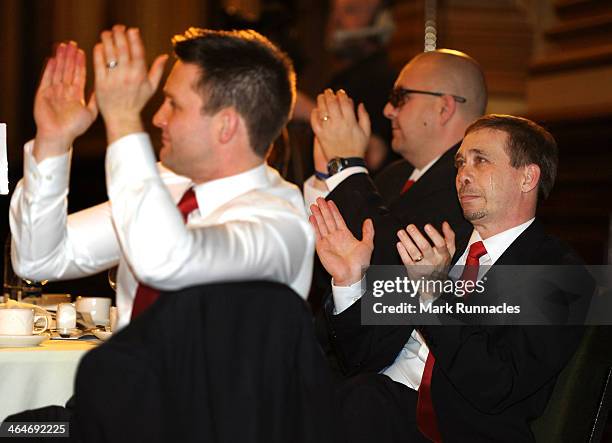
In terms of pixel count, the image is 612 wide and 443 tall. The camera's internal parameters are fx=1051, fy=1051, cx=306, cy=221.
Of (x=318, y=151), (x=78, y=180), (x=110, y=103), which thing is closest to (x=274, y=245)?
(x=110, y=103)

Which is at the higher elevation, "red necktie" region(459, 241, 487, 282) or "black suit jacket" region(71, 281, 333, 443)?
"black suit jacket" region(71, 281, 333, 443)

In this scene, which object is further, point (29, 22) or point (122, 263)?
point (29, 22)

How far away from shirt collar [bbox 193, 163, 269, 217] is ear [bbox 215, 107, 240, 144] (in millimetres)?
81

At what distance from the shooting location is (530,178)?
2668mm

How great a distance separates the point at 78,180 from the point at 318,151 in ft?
13.5

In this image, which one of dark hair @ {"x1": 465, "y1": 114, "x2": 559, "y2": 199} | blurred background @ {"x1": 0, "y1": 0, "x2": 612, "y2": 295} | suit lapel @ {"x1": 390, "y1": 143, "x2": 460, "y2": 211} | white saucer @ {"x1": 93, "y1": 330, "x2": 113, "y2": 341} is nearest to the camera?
white saucer @ {"x1": 93, "y1": 330, "x2": 113, "y2": 341}

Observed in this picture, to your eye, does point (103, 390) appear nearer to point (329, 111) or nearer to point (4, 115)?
point (329, 111)

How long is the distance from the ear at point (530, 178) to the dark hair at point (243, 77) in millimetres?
899

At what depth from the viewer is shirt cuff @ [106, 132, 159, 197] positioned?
1.75 meters

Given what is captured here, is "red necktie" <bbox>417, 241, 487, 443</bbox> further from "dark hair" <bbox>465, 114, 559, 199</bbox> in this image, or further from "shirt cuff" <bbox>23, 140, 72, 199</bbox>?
"shirt cuff" <bbox>23, 140, 72, 199</bbox>

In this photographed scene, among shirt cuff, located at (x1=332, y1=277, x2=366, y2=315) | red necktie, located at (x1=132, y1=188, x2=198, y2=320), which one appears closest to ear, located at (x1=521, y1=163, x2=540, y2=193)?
shirt cuff, located at (x1=332, y1=277, x2=366, y2=315)

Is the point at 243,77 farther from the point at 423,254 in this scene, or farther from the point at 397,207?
the point at 397,207

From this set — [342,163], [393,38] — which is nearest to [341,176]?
[342,163]

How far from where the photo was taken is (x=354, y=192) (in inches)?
119
